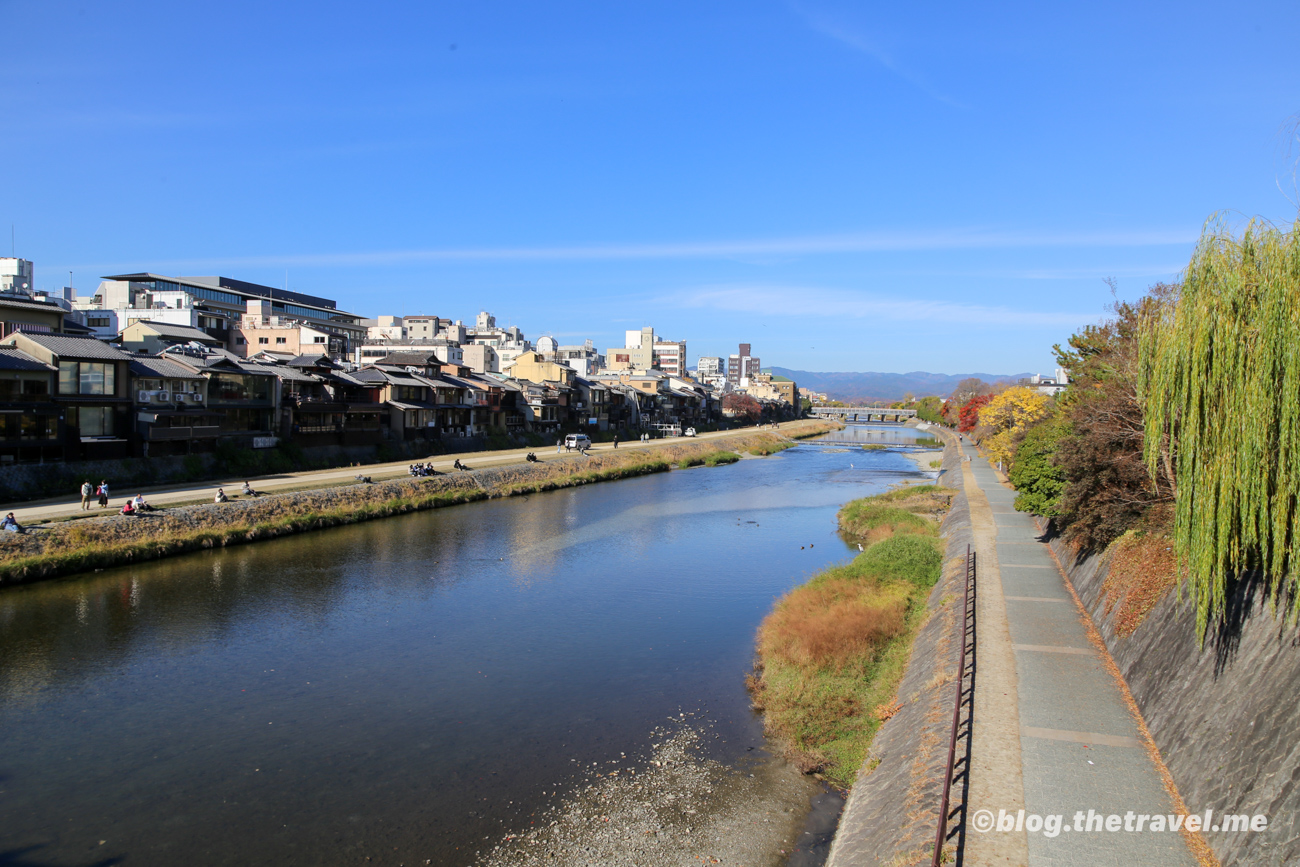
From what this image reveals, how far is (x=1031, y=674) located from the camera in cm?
1152

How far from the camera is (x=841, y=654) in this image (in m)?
14.1

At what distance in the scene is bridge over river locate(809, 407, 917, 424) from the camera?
15388 cm

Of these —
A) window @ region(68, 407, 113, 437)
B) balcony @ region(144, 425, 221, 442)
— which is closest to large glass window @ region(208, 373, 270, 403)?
balcony @ region(144, 425, 221, 442)

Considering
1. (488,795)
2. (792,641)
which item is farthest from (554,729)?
(792,641)

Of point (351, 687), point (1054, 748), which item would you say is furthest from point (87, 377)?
point (1054, 748)

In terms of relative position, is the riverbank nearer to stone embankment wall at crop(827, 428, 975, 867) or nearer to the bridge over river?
stone embankment wall at crop(827, 428, 975, 867)

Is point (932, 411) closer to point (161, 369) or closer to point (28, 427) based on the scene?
point (161, 369)

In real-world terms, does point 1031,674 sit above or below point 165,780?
above

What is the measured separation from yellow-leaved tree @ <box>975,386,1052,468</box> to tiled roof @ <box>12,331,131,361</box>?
3909 centimetres

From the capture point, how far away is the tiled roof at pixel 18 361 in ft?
87.2

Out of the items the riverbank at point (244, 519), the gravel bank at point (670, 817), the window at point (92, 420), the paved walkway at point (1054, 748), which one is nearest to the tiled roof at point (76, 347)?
the window at point (92, 420)

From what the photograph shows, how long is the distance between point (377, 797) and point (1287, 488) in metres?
11.4

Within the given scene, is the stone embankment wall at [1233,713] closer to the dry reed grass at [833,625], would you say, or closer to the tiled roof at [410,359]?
the dry reed grass at [833,625]

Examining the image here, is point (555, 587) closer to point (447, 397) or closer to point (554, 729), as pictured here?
point (554, 729)
